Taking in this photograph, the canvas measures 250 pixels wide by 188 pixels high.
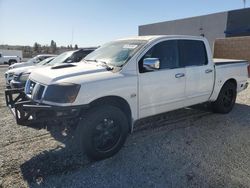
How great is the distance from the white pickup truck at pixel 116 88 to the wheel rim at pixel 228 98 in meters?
1.00

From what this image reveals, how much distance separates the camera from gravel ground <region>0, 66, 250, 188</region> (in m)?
3.36

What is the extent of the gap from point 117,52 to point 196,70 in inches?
69.8

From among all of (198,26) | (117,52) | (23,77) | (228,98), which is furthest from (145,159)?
(198,26)

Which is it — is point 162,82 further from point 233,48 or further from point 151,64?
point 233,48

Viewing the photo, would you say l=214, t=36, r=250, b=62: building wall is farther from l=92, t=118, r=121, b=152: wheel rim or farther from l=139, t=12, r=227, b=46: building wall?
l=92, t=118, r=121, b=152: wheel rim

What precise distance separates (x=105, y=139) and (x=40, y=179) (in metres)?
1.11

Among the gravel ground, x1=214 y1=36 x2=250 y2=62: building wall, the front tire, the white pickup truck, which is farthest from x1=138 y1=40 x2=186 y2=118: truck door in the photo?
x1=214 y1=36 x2=250 y2=62: building wall

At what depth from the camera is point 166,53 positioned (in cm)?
483

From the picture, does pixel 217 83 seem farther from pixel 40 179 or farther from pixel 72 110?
pixel 40 179

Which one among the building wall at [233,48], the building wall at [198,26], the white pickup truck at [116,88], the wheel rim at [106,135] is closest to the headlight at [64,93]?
the white pickup truck at [116,88]

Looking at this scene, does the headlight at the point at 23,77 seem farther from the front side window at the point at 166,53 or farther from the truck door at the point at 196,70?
the truck door at the point at 196,70

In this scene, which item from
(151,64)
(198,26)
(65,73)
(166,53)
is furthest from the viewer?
(198,26)

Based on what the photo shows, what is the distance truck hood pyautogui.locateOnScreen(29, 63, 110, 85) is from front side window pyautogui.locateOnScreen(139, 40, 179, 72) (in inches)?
38.1

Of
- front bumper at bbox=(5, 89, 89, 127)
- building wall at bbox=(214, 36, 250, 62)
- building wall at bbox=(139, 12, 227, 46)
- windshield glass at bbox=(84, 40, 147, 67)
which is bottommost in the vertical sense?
front bumper at bbox=(5, 89, 89, 127)
